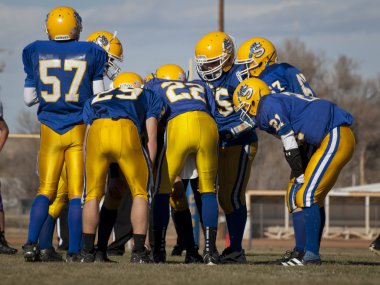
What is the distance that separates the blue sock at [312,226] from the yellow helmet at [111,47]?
9.25 ft

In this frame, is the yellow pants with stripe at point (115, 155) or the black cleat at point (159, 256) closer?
the yellow pants with stripe at point (115, 155)

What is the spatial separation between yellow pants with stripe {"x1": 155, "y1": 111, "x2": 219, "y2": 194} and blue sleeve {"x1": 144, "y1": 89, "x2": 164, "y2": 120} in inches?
12.2

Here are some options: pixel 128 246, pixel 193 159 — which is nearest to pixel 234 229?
pixel 193 159

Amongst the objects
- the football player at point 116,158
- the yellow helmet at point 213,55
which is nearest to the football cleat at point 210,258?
the football player at point 116,158

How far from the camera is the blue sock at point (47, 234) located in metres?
9.22

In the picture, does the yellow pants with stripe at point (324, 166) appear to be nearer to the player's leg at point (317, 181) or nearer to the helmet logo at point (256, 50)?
the player's leg at point (317, 181)

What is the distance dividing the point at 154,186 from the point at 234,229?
1275 mm

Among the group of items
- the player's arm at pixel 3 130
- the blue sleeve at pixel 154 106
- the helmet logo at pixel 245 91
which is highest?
the helmet logo at pixel 245 91

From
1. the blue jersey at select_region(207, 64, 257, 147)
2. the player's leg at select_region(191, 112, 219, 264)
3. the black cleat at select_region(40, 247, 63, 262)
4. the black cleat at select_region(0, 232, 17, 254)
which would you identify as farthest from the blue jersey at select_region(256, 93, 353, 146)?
the black cleat at select_region(0, 232, 17, 254)

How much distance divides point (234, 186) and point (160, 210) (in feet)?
3.42

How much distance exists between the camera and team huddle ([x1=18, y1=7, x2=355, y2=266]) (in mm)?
8438

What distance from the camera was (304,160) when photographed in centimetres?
932

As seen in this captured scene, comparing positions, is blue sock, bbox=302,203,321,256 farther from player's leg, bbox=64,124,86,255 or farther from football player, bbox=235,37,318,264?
player's leg, bbox=64,124,86,255

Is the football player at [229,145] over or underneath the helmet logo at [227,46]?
underneath
